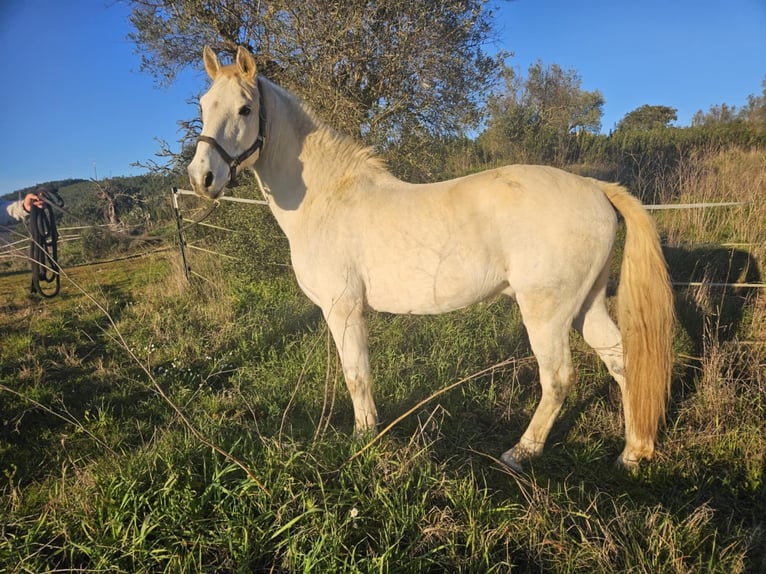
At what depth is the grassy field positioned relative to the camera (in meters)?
1.57

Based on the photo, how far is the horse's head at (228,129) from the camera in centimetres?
225

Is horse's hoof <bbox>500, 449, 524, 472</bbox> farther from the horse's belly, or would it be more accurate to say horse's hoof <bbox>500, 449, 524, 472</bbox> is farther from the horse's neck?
the horse's neck

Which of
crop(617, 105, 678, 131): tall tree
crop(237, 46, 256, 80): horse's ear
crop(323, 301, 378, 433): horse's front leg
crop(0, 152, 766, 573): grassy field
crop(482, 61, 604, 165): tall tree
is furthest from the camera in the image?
crop(617, 105, 678, 131): tall tree

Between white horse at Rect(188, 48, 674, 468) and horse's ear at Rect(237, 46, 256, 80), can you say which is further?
horse's ear at Rect(237, 46, 256, 80)

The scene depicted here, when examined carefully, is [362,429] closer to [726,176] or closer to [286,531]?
[286,531]

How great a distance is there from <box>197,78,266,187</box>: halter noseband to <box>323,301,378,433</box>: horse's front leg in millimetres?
1038

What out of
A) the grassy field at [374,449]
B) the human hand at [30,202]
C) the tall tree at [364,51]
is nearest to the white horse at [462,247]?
the grassy field at [374,449]

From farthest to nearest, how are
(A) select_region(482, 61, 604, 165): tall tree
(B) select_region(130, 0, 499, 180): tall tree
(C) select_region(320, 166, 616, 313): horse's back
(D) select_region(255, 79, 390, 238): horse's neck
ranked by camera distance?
(A) select_region(482, 61, 604, 165): tall tree → (B) select_region(130, 0, 499, 180): tall tree → (D) select_region(255, 79, 390, 238): horse's neck → (C) select_region(320, 166, 616, 313): horse's back

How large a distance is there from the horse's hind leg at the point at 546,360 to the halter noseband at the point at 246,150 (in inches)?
74.8

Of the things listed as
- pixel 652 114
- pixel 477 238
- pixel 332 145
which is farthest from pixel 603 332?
pixel 652 114

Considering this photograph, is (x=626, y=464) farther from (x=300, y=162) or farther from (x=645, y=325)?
(x=300, y=162)

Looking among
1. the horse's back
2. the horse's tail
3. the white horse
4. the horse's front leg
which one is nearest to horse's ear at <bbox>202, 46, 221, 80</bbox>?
the white horse

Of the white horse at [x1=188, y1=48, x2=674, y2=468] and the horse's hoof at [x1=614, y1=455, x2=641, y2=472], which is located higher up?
the white horse at [x1=188, y1=48, x2=674, y2=468]

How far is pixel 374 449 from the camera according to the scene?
2025 millimetres
